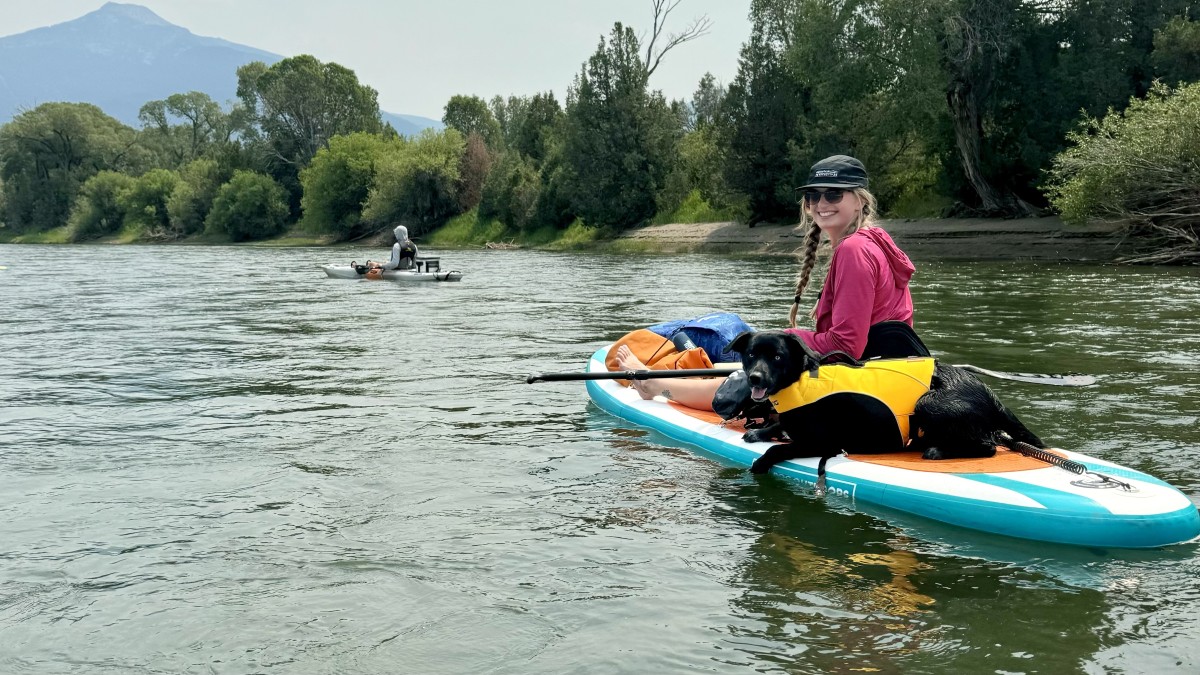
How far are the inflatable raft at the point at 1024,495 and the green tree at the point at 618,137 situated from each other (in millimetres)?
38927

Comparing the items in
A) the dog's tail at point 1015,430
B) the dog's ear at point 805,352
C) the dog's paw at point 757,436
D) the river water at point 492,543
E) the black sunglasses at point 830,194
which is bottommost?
the river water at point 492,543

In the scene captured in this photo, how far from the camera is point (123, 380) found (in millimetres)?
9250

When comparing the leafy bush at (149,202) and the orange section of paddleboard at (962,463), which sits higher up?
the leafy bush at (149,202)

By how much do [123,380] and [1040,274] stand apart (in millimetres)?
17745

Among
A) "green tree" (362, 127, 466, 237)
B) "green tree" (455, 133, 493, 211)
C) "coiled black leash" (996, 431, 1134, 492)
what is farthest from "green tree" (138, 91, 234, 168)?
"coiled black leash" (996, 431, 1134, 492)

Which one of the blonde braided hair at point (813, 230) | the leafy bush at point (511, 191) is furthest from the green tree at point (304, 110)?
the blonde braided hair at point (813, 230)

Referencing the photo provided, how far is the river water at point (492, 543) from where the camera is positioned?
3514 mm

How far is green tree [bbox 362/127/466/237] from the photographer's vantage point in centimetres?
5550

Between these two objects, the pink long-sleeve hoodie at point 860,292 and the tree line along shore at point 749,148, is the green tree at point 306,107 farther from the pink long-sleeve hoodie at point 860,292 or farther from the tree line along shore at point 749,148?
the pink long-sleeve hoodie at point 860,292

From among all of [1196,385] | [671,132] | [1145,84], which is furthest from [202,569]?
[671,132]

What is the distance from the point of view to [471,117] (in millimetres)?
70250

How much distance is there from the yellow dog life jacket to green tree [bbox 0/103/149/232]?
79.9 meters

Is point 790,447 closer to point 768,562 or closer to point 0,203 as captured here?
point 768,562

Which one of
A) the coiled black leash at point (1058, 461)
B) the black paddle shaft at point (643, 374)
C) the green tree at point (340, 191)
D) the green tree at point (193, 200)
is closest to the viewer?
the coiled black leash at point (1058, 461)
